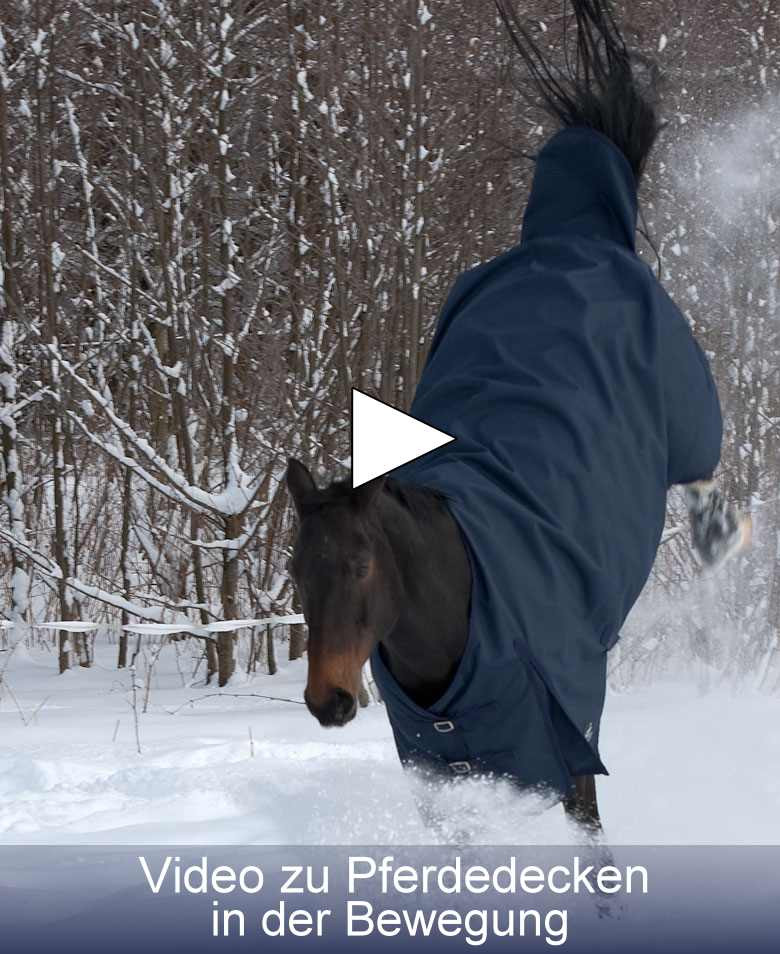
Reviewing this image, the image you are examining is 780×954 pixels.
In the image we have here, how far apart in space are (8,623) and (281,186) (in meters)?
2.19

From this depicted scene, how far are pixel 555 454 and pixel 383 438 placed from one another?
0.41m

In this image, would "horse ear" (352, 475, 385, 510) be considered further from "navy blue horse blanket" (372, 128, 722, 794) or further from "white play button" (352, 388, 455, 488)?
"navy blue horse blanket" (372, 128, 722, 794)

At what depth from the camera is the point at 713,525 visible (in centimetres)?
380

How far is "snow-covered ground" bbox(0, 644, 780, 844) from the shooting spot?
3.03m

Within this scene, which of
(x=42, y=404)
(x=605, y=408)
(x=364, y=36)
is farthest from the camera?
(x=42, y=404)

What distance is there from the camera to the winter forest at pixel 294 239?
509 cm

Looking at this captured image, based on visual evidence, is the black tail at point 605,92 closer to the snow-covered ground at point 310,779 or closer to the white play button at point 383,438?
the white play button at point 383,438

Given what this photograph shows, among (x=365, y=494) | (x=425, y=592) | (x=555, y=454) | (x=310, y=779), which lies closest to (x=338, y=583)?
(x=365, y=494)

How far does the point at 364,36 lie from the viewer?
5074 millimetres

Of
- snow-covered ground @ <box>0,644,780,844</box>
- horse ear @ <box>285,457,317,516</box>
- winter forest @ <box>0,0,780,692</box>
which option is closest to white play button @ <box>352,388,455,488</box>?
horse ear @ <box>285,457,317,516</box>

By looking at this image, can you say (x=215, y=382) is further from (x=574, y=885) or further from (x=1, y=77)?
(x=574, y=885)

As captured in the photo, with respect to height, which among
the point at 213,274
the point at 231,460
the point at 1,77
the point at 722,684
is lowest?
the point at 722,684

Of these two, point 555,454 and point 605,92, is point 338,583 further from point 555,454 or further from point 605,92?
point 605,92

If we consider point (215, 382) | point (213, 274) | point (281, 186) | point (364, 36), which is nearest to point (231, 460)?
point (215, 382)
